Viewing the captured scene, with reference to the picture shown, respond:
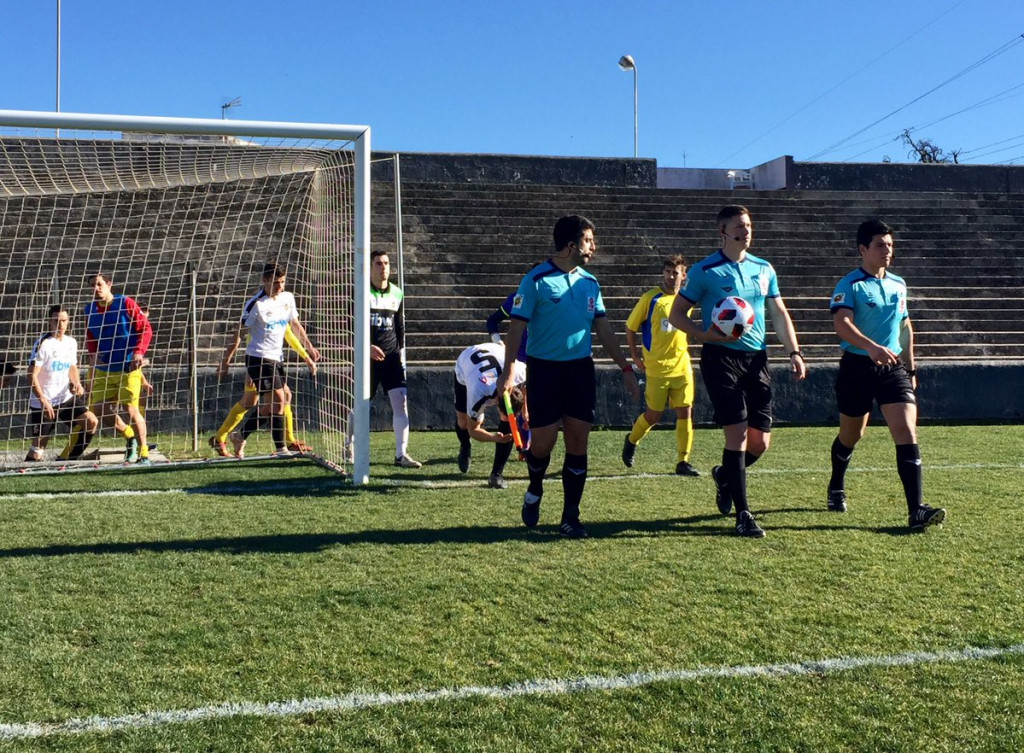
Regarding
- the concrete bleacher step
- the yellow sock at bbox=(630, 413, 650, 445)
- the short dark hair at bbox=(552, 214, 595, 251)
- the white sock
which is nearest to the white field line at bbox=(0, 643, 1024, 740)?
the short dark hair at bbox=(552, 214, 595, 251)

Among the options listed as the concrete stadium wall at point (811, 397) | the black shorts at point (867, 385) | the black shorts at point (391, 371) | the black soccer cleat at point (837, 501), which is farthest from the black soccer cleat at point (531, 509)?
the concrete stadium wall at point (811, 397)

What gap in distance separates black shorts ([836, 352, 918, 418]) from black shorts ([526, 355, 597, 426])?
6.03 ft

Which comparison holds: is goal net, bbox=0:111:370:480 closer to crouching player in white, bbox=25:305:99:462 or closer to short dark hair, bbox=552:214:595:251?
crouching player in white, bbox=25:305:99:462

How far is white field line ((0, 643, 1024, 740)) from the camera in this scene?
2938 millimetres

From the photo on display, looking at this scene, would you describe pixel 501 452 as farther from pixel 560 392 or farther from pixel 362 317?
pixel 560 392

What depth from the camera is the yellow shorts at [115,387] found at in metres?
9.56

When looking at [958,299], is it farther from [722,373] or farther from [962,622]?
[962,622]

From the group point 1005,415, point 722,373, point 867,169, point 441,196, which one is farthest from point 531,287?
point 867,169

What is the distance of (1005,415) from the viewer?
14.8m

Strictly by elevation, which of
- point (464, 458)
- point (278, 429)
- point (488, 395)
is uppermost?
point (488, 395)

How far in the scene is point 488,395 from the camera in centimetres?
806

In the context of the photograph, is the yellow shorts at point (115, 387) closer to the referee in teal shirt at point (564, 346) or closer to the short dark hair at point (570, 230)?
the referee in teal shirt at point (564, 346)

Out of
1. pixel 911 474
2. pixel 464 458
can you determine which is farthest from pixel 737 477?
pixel 464 458

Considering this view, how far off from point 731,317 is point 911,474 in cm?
148
